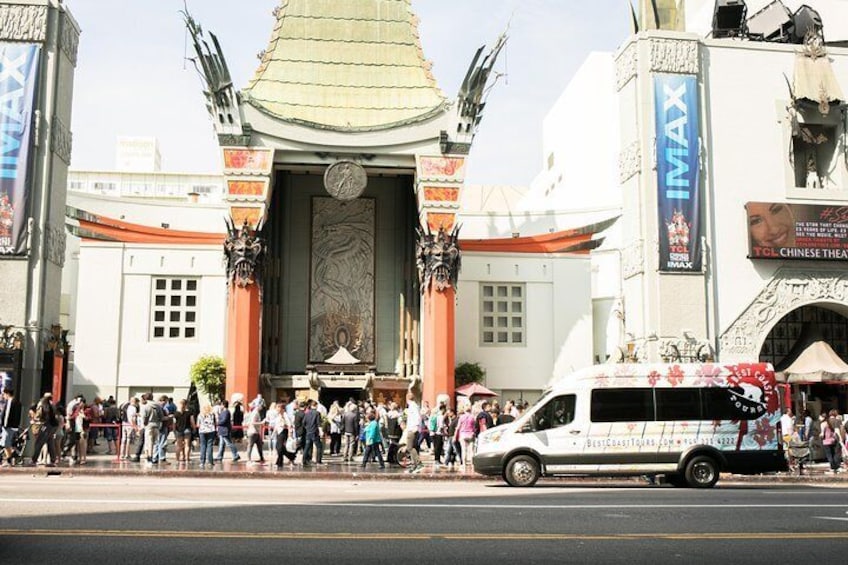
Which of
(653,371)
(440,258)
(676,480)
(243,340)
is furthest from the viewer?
(440,258)

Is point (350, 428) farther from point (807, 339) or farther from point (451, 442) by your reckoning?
point (807, 339)

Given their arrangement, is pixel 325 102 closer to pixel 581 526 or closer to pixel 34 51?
pixel 34 51

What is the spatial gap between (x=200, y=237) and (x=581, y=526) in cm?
3301

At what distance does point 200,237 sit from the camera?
41688mm

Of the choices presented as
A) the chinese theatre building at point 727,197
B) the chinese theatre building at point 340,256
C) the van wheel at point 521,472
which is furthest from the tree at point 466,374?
the van wheel at point 521,472

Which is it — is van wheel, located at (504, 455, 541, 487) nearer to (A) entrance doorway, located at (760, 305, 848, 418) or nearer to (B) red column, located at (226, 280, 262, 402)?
(A) entrance doorway, located at (760, 305, 848, 418)

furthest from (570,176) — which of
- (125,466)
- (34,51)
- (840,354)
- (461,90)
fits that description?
(125,466)

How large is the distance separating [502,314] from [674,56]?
15.5 m

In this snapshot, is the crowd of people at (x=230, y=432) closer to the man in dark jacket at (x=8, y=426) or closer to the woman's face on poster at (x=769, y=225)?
the man in dark jacket at (x=8, y=426)

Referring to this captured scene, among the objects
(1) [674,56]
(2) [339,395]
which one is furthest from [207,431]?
(1) [674,56]

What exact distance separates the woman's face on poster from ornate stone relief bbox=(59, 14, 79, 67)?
21.3m

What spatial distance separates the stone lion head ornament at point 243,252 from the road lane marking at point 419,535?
1078 inches

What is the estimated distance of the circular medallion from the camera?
38.1 metres

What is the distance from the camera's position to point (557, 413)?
19062 mm
